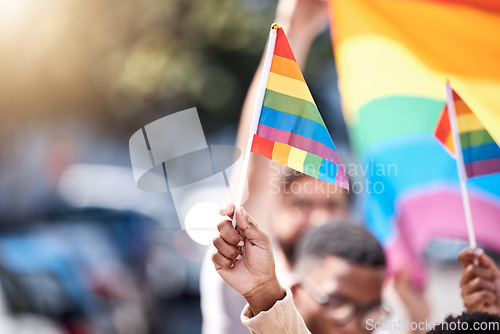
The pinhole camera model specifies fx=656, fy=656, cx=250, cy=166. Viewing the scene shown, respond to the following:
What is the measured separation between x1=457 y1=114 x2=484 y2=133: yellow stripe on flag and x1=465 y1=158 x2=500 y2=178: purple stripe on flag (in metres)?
0.12

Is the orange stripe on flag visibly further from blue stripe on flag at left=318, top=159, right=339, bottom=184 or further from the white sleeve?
the white sleeve

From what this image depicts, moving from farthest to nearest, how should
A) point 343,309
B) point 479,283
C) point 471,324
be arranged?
point 343,309, point 479,283, point 471,324

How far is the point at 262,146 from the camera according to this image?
1860mm

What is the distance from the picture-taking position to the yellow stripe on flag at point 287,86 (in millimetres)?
1862

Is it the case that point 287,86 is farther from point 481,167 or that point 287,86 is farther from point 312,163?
point 481,167

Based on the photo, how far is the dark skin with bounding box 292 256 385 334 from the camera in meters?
2.42

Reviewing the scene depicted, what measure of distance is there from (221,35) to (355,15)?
5.17 m

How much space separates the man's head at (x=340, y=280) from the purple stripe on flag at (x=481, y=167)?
1.81 ft

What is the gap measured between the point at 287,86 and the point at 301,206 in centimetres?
130

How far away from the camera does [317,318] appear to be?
2420 mm

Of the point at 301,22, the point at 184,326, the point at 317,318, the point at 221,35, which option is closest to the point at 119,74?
the point at 221,35

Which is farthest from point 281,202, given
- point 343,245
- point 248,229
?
point 248,229

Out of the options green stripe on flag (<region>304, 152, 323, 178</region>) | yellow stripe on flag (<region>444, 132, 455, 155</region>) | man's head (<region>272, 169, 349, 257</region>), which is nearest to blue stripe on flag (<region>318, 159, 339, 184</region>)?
green stripe on flag (<region>304, 152, 323, 178</region>)

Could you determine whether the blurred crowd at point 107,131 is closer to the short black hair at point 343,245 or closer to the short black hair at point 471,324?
the short black hair at point 343,245
